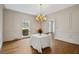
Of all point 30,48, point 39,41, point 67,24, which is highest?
point 67,24

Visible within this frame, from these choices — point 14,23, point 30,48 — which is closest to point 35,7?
point 14,23

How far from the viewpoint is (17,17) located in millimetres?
2072

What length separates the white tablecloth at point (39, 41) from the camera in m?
2.09

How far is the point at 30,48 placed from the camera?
6.61 feet

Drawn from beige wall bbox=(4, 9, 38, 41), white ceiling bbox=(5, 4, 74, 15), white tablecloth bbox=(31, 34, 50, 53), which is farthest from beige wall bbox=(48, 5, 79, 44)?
beige wall bbox=(4, 9, 38, 41)

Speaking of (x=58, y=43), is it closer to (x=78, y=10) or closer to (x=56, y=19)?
(x=56, y=19)

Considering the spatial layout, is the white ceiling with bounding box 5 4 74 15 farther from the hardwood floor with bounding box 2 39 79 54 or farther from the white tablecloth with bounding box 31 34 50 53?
the hardwood floor with bounding box 2 39 79 54

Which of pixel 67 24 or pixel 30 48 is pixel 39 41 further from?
pixel 67 24

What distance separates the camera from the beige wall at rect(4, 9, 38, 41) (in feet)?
6.59

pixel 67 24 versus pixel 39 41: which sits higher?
pixel 67 24

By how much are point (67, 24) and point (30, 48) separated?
3.27 feet

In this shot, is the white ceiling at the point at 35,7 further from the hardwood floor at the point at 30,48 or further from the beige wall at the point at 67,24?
the hardwood floor at the point at 30,48

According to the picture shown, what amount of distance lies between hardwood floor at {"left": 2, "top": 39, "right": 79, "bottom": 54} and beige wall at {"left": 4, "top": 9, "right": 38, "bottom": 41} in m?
0.16
